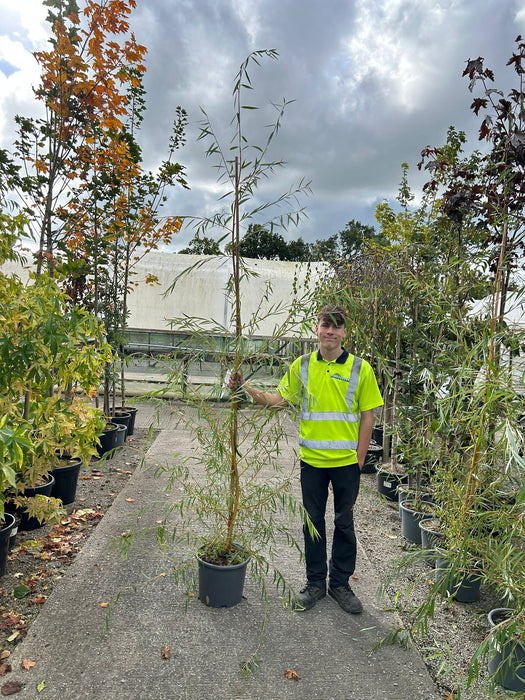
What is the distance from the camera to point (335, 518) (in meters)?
2.83

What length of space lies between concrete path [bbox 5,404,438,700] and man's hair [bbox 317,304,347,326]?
1031 mm

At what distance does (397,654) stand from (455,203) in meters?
2.99

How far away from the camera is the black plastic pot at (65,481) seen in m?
4.16

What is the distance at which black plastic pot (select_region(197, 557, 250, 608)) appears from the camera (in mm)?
2691

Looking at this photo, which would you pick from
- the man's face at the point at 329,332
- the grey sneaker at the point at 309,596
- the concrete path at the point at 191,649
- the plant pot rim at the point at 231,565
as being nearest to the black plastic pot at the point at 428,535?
the concrete path at the point at 191,649

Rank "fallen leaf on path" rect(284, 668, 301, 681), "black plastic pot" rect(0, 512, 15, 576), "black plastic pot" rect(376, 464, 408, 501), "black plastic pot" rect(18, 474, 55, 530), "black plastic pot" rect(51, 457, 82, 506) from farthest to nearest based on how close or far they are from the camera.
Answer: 1. "black plastic pot" rect(376, 464, 408, 501)
2. "black plastic pot" rect(51, 457, 82, 506)
3. "black plastic pot" rect(18, 474, 55, 530)
4. "black plastic pot" rect(0, 512, 15, 576)
5. "fallen leaf on path" rect(284, 668, 301, 681)

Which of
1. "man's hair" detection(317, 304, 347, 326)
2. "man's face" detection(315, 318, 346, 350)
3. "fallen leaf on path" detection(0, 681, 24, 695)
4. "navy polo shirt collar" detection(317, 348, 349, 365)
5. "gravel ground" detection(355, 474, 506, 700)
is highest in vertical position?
"man's hair" detection(317, 304, 347, 326)

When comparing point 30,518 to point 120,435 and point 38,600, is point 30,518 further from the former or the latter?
point 120,435

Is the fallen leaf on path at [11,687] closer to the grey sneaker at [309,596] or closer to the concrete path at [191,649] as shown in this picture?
the concrete path at [191,649]

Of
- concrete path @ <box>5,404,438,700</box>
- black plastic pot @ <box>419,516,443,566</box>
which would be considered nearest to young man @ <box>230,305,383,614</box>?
concrete path @ <box>5,404,438,700</box>

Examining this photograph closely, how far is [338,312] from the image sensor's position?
2771 mm

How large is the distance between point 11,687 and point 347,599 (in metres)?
1.73

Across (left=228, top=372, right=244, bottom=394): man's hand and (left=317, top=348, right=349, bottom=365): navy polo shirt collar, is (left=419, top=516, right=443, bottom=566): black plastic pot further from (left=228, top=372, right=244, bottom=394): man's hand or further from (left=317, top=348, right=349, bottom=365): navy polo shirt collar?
(left=228, top=372, right=244, bottom=394): man's hand

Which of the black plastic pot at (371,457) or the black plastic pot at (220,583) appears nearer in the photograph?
the black plastic pot at (220,583)
